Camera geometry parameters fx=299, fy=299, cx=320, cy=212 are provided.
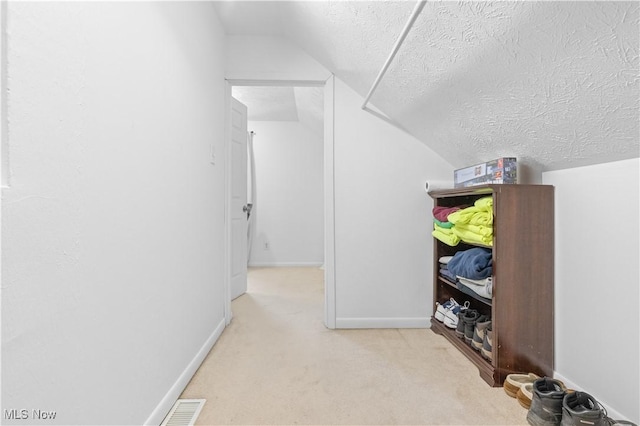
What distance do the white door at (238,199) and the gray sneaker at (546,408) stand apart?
2.40 m

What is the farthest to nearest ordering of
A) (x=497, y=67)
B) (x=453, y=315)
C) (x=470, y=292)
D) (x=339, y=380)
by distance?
(x=453, y=315), (x=470, y=292), (x=339, y=380), (x=497, y=67)

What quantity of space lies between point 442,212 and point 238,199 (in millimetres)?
1958

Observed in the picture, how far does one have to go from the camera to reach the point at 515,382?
4.45 feet

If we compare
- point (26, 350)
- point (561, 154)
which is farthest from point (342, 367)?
point (561, 154)

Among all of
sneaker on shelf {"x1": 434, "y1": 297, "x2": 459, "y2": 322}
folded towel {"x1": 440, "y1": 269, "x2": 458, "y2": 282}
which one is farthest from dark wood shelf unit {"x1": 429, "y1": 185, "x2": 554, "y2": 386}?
sneaker on shelf {"x1": 434, "y1": 297, "x2": 459, "y2": 322}

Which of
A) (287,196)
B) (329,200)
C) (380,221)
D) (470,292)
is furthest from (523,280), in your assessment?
(287,196)

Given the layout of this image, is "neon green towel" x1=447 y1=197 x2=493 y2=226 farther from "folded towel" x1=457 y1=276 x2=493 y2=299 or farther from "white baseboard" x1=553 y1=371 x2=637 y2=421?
"white baseboard" x1=553 y1=371 x2=637 y2=421

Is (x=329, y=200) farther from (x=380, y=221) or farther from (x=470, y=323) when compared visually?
(x=470, y=323)

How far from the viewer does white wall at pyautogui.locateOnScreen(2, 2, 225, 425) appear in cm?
63

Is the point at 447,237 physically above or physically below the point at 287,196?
below

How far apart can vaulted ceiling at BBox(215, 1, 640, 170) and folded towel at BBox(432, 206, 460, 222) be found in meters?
0.35

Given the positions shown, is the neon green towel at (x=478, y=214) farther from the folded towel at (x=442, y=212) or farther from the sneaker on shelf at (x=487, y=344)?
the sneaker on shelf at (x=487, y=344)

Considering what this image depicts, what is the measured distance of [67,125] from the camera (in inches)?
29.5

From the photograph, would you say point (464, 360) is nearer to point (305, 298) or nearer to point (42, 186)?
point (305, 298)
